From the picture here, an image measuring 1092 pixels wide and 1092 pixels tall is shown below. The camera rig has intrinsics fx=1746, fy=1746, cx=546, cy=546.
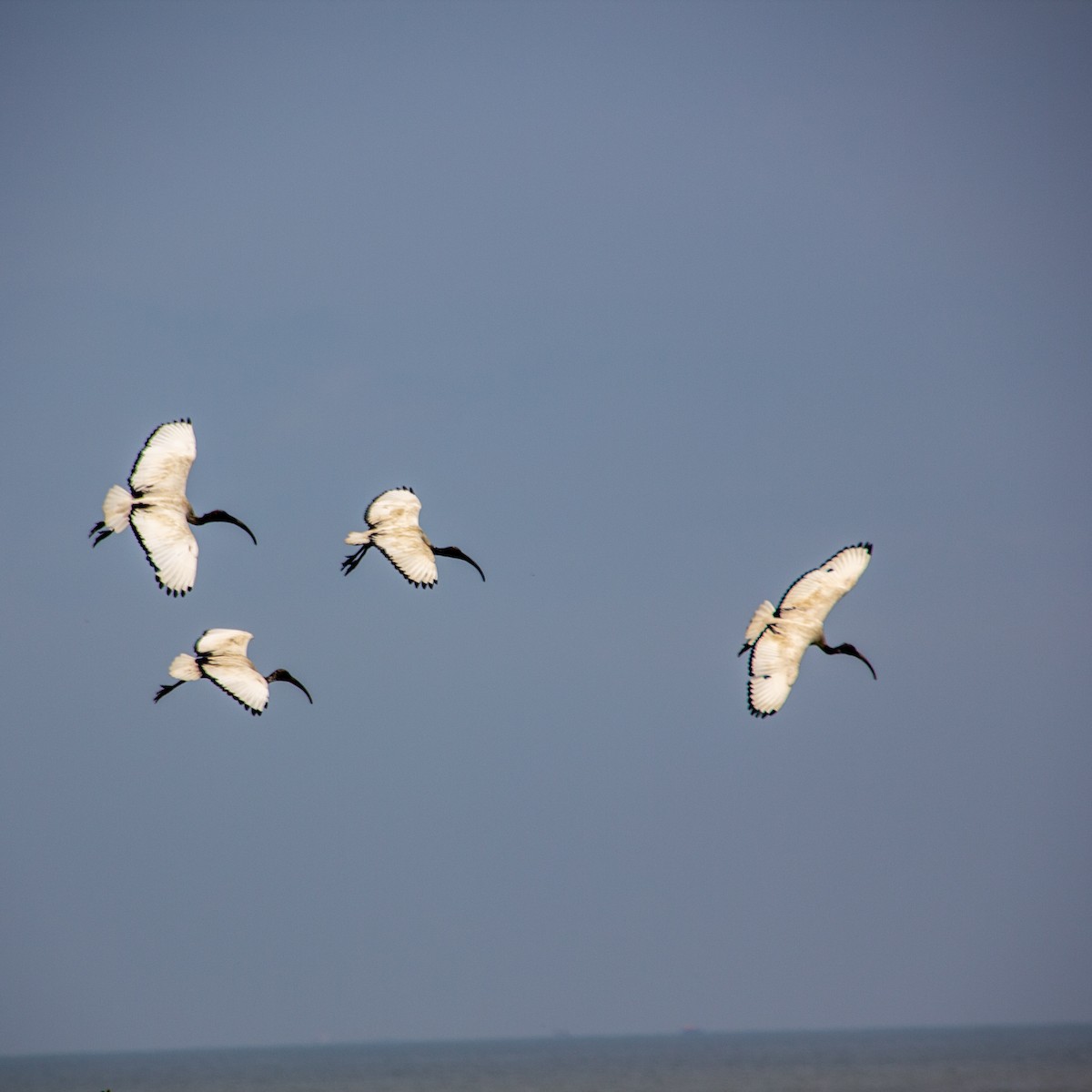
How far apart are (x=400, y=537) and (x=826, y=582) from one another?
6.27 meters

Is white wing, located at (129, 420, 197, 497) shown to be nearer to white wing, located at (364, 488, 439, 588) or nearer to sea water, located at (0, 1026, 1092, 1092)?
white wing, located at (364, 488, 439, 588)

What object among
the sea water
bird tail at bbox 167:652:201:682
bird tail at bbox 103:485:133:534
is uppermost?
the sea water

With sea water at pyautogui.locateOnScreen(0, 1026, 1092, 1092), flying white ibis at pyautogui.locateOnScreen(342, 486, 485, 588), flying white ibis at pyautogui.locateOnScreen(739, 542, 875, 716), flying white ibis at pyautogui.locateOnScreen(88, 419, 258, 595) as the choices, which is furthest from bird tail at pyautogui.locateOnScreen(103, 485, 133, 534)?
sea water at pyautogui.locateOnScreen(0, 1026, 1092, 1092)

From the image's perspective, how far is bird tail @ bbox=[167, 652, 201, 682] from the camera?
78.4 ft

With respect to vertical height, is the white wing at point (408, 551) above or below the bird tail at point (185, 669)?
above

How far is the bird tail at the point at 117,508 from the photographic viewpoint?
23953 mm

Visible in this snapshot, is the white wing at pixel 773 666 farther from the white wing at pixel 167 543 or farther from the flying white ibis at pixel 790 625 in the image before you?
the white wing at pixel 167 543

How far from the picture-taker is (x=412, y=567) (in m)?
26.0

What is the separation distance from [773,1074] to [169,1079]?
59212mm

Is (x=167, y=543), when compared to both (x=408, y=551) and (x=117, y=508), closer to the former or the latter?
(x=117, y=508)

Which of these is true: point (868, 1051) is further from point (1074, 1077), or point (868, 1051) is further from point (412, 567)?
point (412, 567)

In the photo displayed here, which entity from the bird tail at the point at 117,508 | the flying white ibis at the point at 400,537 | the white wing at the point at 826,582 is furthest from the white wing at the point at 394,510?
the white wing at the point at 826,582

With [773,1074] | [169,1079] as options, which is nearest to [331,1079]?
[169,1079]

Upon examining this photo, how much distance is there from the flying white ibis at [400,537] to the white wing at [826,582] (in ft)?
17.8
